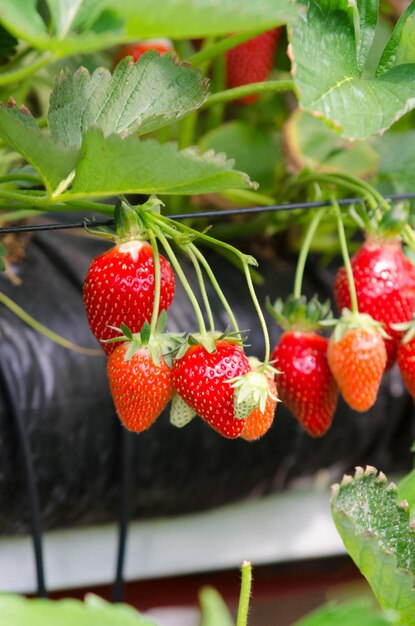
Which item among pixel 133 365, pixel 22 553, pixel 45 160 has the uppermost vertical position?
pixel 45 160

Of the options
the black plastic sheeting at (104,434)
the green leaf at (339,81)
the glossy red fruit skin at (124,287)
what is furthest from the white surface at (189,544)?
the green leaf at (339,81)

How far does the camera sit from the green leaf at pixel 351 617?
0.87 ft

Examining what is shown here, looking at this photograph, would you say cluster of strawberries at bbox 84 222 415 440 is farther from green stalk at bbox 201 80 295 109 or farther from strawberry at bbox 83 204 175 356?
green stalk at bbox 201 80 295 109

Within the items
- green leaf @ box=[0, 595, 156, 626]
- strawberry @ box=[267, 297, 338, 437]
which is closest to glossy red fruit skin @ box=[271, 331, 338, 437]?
strawberry @ box=[267, 297, 338, 437]

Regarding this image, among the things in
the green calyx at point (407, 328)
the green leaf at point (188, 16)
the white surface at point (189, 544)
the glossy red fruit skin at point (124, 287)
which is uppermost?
the green leaf at point (188, 16)

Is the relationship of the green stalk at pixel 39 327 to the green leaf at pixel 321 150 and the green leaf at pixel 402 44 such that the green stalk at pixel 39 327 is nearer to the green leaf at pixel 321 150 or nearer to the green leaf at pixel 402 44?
the green leaf at pixel 321 150

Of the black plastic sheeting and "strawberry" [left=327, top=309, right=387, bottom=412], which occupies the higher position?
"strawberry" [left=327, top=309, right=387, bottom=412]

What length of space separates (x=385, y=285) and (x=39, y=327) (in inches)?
14.1

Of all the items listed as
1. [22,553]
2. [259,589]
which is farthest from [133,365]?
[259,589]

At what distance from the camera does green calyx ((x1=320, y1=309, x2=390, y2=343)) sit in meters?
0.54

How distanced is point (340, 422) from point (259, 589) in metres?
0.27

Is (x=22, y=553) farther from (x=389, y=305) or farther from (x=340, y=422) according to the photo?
(x=389, y=305)

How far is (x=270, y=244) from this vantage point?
1.05 m

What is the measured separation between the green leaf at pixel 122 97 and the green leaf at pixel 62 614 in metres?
0.25
